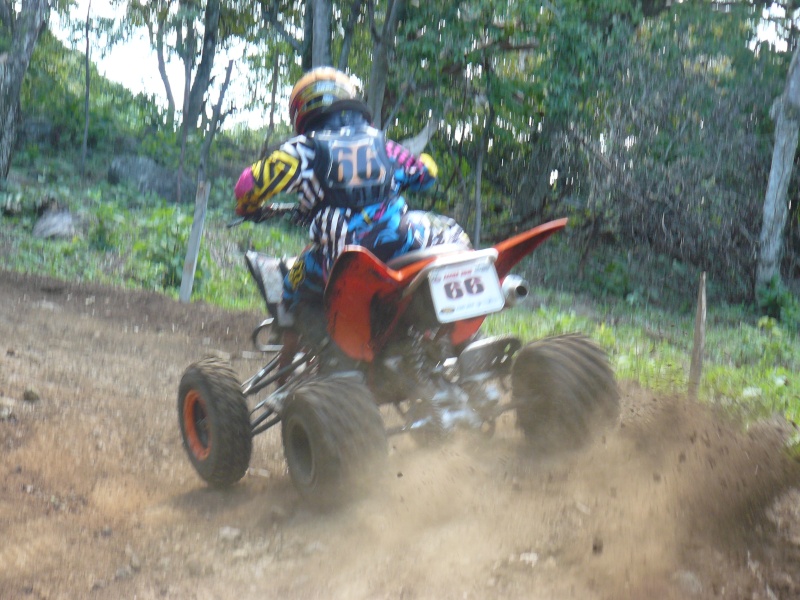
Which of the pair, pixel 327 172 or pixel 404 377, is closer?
pixel 404 377

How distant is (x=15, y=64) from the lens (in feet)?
56.3

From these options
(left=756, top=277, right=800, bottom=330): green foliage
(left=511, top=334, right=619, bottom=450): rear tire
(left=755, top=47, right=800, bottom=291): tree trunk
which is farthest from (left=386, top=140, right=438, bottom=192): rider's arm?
(left=755, top=47, right=800, bottom=291): tree trunk

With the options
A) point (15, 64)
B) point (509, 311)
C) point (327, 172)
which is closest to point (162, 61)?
point (15, 64)

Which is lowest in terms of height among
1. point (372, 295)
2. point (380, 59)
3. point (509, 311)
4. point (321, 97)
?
point (509, 311)

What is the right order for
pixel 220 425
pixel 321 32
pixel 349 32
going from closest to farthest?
pixel 220 425 < pixel 321 32 < pixel 349 32

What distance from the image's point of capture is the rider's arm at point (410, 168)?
4770 millimetres

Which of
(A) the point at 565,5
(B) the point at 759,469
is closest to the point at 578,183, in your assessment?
(A) the point at 565,5

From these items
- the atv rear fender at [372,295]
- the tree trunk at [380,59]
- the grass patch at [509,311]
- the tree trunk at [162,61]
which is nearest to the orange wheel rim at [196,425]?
the atv rear fender at [372,295]

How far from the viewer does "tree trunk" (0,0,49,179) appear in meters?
17.0

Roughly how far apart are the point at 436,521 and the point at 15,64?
16.2 meters

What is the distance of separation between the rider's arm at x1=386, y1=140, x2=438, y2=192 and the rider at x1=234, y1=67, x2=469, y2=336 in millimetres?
155

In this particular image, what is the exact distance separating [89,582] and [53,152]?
863 inches

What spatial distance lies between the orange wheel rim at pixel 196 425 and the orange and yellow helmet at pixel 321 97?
154cm

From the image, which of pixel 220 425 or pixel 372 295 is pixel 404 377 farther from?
→ pixel 220 425
